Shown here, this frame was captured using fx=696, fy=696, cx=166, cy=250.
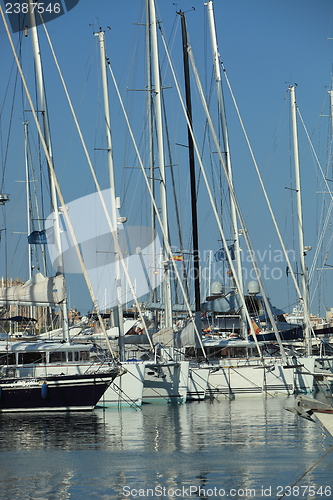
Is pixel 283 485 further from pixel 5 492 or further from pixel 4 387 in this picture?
pixel 4 387

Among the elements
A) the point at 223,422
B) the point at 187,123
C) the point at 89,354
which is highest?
the point at 187,123

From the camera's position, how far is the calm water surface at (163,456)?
47.9 feet

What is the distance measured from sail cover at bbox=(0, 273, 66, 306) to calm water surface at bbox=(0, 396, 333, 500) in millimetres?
5069

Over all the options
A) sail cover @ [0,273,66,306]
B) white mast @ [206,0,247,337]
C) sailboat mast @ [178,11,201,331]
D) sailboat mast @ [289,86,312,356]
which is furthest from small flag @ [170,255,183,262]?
sailboat mast @ [289,86,312,356]

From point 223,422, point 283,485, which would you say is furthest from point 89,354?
point 283,485

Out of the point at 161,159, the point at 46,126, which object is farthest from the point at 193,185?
the point at 46,126

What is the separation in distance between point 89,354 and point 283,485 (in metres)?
18.8

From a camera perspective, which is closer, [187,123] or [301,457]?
[301,457]

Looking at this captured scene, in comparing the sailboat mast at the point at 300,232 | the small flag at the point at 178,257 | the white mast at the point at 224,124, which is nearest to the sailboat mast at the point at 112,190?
the small flag at the point at 178,257

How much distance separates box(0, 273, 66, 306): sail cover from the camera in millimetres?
29625

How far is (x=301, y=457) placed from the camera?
57.2 feet

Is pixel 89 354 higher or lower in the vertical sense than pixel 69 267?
lower

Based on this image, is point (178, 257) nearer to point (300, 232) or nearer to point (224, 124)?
point (224, 124)

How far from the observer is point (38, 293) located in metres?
29.9
